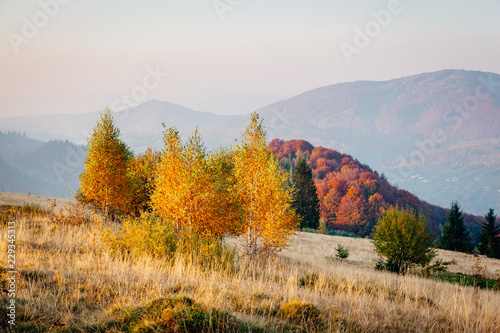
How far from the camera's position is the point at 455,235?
55531 mm

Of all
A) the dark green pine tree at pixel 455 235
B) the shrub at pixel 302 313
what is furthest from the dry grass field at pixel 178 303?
the dark green pine tree at pixel 455 235

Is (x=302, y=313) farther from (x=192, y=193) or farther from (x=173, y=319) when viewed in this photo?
(x=192, y=193)

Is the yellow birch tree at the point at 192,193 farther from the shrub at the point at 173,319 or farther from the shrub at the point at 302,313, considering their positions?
the shrub at the point at 173,319

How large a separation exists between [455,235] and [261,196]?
53.0m

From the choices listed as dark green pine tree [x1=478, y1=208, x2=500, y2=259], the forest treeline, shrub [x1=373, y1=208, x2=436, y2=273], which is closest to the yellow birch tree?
the forest treeline

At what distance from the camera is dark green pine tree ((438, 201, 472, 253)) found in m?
54.8

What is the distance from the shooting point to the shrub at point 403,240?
20.4m

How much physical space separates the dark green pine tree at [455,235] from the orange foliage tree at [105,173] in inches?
2088

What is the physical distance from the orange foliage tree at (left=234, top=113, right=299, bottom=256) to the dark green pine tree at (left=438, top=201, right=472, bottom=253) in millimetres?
50358

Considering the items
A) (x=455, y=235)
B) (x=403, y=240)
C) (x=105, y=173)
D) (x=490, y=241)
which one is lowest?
(x=455, y=235)

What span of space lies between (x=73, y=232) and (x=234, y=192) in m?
7.68

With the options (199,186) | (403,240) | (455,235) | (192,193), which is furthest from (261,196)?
(455,235)

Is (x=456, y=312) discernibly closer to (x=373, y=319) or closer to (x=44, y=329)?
(x=373, y=319)

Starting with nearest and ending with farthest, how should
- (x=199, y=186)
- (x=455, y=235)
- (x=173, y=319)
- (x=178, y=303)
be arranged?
(x=173, y=319) → (x=178, y=303) → (x=199, y=186) → (x=455, y=235)
